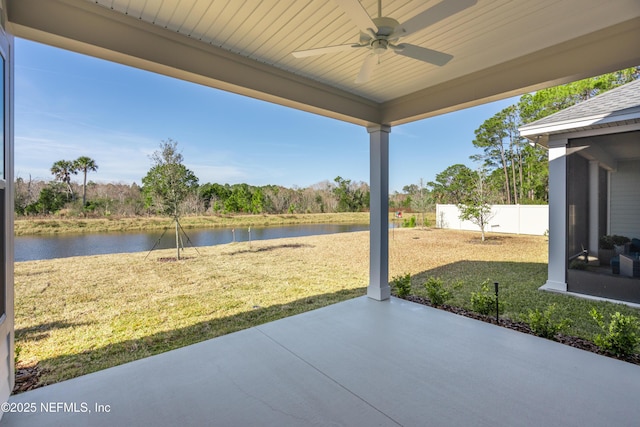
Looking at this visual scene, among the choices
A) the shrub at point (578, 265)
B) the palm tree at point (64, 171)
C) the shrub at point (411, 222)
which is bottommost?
the shrub at point (578, 265)

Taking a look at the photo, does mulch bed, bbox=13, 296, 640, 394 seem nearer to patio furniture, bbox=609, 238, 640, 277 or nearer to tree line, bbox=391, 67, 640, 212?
patio furniture, bbox=609, 238, 640, 277

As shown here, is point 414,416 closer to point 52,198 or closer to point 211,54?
point 211,54

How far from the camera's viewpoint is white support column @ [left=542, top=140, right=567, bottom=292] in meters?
4.24

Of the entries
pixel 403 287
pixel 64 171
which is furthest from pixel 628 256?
Answer: pixel 64 171

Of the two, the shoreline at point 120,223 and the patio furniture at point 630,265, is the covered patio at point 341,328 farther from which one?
the shoreline at point 120,223

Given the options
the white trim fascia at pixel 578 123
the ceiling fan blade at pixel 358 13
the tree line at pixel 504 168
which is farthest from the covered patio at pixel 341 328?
the tree line at pixel 504 168

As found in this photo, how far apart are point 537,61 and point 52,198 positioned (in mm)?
7128

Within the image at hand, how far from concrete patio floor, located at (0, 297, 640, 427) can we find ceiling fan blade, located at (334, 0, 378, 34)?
88.7 inches

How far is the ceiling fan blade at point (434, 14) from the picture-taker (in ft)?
4.49

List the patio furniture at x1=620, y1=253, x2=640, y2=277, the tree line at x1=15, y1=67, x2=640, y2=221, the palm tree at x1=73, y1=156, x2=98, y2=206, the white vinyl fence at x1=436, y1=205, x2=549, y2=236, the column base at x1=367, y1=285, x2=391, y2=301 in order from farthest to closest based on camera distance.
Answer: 1. the white vinyl fence at x1=436, y1=205, x2=549, y2=236
2. the palm tree at x1=73, y1=156, x2=98, y2=206
3. the tree line at x1=15, y1=67, x2=640, y2=221
4. the column base at x1=367, y1=285, x2=391, y2=301
5. the patio furniture at x1=620, y1=253, x2=640, y2=277

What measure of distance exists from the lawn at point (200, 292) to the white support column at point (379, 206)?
2.71 ft

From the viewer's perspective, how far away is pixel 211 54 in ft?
7.63

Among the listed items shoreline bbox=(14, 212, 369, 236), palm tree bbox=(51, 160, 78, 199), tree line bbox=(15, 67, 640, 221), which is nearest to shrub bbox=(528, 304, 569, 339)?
tree line bbox=(15, 67, 640, 221)

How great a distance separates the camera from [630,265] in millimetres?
3719
